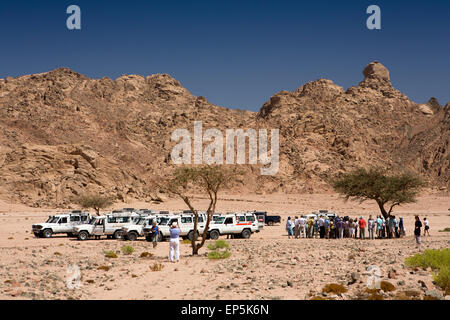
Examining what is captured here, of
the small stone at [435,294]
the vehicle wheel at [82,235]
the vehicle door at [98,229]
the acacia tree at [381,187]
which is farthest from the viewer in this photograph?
the acacia tree at [381,187]

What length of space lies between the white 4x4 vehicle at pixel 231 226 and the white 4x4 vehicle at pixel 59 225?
9.41 metres

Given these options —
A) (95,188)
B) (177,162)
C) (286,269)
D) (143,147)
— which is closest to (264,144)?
(177,162)

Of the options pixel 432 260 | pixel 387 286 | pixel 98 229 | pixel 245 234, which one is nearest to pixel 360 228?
pixel 245 234

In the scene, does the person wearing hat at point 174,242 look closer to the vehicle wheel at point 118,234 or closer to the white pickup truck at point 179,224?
the white pickup truck at point 179,224

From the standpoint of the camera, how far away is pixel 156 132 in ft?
364

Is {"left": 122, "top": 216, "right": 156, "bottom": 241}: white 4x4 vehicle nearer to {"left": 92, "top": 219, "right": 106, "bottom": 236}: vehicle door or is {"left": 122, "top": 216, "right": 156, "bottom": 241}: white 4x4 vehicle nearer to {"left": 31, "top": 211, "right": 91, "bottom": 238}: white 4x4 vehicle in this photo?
{"left": 92, "top": 219, "right": 106, "bottom": 236}: vehicle door

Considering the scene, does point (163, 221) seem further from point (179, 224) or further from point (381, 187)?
point (381, 187)

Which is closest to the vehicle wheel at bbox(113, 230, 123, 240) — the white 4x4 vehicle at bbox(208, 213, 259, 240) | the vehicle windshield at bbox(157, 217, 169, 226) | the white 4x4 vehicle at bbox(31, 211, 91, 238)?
the vehicle windshield at bbox(157, 217, 169, 226)

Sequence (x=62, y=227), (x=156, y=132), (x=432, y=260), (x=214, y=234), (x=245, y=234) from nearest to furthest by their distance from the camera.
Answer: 1. (x=432, y=260)
2. (x=214, y=234)
3. (x=245, y=234)
4. (x=62, y=227)
5. (x=156, y=132)

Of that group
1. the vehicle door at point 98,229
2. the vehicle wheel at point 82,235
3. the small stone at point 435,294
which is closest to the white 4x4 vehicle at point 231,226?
the vehicle door at point 98,229

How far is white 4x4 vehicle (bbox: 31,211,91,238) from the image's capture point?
31.4 m

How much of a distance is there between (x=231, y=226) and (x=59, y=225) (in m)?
11.8

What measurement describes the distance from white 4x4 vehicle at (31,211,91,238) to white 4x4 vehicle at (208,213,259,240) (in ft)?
30.9

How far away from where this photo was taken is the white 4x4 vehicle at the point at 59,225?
103 ft
